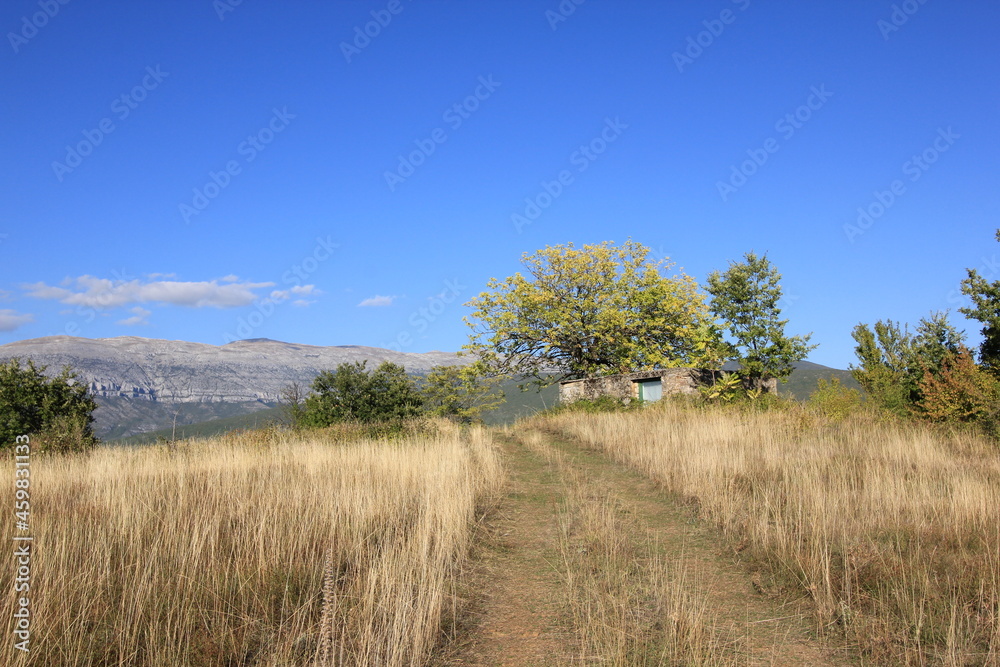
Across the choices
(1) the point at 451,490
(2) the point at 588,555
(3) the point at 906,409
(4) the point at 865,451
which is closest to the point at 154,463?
(1) the point at 451,490

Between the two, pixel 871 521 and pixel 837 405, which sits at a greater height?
pixel 837 405

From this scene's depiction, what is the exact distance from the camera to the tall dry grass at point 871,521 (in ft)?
11.8

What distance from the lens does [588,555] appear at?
16.9 feet

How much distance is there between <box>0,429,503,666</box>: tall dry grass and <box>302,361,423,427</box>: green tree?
14.7m

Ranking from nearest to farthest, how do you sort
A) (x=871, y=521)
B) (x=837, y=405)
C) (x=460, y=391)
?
(x=871, y=521), (x=837, y=405), (x=460, y=391)

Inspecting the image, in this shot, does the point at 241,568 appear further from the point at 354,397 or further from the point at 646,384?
the point at 646,384

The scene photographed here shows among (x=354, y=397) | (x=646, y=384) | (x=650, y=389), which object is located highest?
(x=646, y=384)

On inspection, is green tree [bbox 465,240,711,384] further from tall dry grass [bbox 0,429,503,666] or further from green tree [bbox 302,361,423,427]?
tall dry grass [bbox 0,429,503,666]

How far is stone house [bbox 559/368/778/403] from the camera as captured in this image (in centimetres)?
2520

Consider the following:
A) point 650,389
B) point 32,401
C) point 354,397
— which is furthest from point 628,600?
point 32,401

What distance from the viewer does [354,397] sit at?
25.7 metres

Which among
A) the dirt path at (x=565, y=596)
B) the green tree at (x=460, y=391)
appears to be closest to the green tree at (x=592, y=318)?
the green tree at (x=460, y=391)

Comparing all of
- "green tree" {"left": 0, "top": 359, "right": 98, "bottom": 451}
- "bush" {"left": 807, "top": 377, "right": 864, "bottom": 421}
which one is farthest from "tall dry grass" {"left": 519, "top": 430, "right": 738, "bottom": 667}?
"green tree" {"left": 0, "top": 359, "right": 98, "bottom": 451}

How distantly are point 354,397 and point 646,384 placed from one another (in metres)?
13.1
